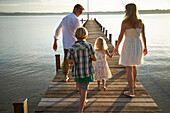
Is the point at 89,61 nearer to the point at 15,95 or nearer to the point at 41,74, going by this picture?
the point at 15,95

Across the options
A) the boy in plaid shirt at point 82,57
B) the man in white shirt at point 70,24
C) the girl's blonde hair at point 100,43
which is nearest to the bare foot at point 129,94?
the girl's blonde hair at point 100,43

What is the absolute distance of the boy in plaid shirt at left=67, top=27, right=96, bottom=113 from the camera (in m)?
3.15

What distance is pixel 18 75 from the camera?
12.4m

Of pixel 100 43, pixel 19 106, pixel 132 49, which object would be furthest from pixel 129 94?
pixel 19 106

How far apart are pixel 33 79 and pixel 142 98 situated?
9.15m

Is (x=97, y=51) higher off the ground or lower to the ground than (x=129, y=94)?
higher

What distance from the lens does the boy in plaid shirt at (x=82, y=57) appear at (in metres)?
3.15

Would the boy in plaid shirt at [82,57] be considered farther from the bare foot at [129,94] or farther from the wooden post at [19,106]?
the bare foot at [129,94]

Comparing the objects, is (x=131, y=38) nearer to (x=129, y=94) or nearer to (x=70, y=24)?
(x=129, y=94)

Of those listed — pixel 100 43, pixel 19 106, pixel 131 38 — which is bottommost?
pixel 19 106

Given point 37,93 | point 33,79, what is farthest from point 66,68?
point 33,79

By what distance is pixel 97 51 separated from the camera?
14.3 feet

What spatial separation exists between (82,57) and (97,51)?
123 cm

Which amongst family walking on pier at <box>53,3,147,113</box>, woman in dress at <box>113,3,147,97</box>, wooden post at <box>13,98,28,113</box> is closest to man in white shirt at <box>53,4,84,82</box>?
family walking on pier at <box>53,3,147,113</box>
